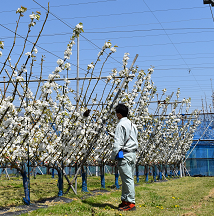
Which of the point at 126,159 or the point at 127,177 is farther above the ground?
the point at 126,159

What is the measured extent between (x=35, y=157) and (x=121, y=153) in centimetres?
252

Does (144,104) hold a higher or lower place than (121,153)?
higher

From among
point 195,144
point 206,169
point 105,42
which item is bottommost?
point 206,169

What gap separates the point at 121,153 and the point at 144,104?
5032 mm

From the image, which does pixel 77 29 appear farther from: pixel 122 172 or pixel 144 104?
pixel 144 104

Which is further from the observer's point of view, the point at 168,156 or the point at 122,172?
the point at 168,156

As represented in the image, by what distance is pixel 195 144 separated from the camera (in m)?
21.1

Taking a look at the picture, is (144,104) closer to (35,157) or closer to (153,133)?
(153,133)

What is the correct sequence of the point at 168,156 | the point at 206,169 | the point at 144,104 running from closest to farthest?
1. the point at 144,104
2. the point at 168,156
3. the point at 206,169

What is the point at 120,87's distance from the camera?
26.6ft

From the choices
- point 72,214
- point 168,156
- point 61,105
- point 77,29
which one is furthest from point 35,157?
point 168,156

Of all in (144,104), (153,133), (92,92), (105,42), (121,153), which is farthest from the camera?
(153,133)

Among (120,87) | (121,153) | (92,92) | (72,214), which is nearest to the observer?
(72,214)

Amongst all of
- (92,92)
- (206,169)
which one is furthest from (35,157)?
(206,169)
